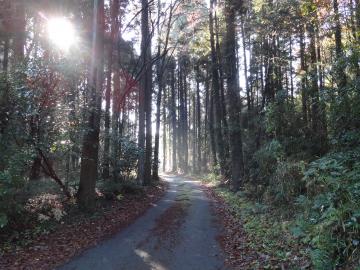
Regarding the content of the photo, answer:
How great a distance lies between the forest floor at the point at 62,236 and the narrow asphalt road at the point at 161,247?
1.17ft

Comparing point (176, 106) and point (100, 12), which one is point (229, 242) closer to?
point (100, 12)

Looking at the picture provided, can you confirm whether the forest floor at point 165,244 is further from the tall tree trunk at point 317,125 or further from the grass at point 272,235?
the tall tree trunk at point 317,125

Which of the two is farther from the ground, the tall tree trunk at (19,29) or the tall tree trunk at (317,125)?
the tall tree trunk at (19,29)

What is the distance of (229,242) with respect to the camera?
8148 mm

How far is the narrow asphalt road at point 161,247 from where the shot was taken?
6512 mm

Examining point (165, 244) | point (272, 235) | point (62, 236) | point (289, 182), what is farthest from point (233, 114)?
point (62, 236)

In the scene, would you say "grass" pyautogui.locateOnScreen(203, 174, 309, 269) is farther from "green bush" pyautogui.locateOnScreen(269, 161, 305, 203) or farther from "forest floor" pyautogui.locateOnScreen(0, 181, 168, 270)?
"forest floor" pyautogui.locateOnScreen(0, 181, 168, 270)

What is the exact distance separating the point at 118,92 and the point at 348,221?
61.2ft

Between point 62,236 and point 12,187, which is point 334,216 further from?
point 12,187

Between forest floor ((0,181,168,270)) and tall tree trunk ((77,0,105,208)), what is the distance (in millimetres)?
604

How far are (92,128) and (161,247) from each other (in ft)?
16.9

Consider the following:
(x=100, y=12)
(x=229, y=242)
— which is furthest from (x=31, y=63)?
(x=229, y=242)

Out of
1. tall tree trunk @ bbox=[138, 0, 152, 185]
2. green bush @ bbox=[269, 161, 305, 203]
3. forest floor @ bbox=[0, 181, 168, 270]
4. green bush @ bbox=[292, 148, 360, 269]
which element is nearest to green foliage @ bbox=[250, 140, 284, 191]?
green bush @ bbox=[269, 161, 305, 203]

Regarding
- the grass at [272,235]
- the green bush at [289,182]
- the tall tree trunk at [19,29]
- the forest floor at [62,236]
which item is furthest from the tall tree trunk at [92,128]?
the green bush at [289,182]
